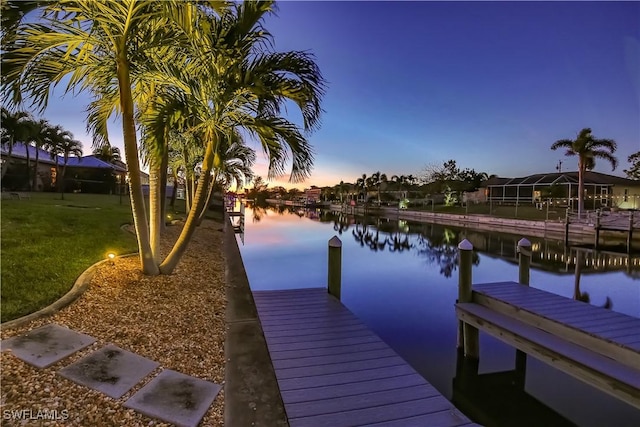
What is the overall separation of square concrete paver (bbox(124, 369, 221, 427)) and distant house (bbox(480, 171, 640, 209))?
36.2m

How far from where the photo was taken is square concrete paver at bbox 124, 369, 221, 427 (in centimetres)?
234

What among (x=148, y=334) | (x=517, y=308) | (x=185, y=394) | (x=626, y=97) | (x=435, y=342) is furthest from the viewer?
(x=626, y=97)

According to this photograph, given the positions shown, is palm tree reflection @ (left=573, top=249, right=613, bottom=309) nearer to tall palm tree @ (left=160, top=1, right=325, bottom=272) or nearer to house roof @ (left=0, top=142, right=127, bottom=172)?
tall palm tree @ (left=160, top=1, right=325, bottom=272)

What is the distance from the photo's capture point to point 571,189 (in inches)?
1415

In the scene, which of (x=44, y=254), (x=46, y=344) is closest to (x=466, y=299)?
(x=46, y=344)

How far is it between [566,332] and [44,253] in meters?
6.86

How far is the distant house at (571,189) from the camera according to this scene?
1346 inches

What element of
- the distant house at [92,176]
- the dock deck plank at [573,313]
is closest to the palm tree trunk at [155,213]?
the dock deck plank at [573,313]

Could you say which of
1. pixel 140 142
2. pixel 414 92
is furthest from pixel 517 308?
pixel 414 92

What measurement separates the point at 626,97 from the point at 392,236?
15.9 m

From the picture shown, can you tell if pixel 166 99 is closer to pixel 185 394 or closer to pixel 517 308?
pixel 185 394

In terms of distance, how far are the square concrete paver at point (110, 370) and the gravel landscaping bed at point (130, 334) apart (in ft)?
0.18

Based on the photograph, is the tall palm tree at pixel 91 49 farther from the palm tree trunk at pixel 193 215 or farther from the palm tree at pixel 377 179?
the palm tree at pixel 377 179

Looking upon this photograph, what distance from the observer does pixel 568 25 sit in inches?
527
